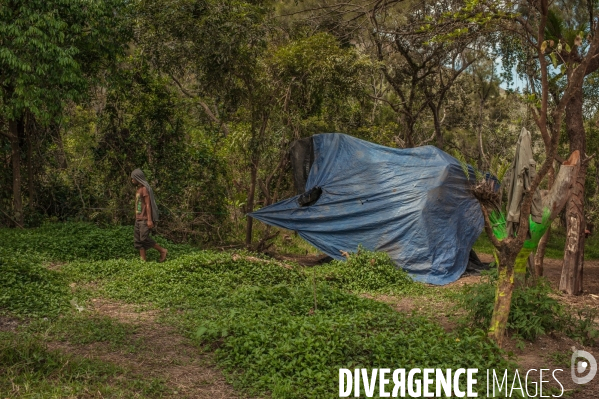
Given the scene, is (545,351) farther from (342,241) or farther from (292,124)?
(292,124)

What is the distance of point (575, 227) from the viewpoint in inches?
394

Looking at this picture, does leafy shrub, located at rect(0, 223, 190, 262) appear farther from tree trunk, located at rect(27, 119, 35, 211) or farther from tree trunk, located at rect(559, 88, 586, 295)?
tree trunk, located at rect(559, 88, 586, 295)

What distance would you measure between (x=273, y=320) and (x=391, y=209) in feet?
17.8

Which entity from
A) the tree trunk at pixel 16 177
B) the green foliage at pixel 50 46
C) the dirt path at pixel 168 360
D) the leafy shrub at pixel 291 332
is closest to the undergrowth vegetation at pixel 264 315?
the leafy shrub at pixel 291 332

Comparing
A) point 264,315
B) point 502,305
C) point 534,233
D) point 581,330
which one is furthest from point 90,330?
point 534,233

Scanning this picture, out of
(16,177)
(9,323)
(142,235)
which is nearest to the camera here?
(9,323)

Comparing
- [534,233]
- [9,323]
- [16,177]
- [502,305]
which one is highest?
[534,233]

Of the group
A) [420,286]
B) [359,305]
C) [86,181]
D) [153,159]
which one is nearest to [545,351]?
[359,305]

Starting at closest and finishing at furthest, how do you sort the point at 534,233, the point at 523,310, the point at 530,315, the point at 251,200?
the point at 530,315, the point at 523,310, the point at 534,233, the point at 251,200

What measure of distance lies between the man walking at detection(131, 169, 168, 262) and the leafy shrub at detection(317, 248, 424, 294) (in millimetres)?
2736

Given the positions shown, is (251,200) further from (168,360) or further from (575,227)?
(168,360)

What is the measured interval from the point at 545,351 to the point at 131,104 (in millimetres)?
9750

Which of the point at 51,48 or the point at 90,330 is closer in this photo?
the point at 90,330

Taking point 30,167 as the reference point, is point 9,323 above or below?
below
